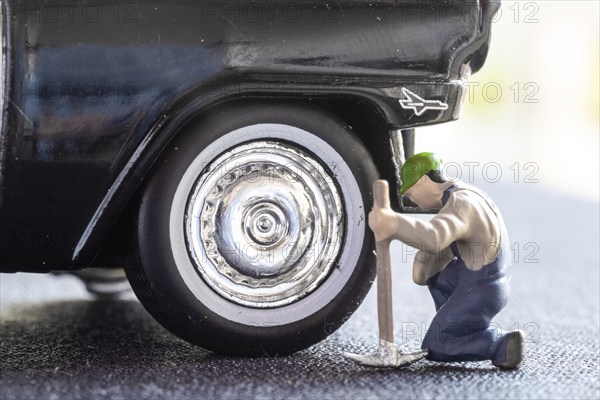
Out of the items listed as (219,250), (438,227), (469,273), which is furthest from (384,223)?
(219,250)

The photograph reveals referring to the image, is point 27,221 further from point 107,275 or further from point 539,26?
point 539,26

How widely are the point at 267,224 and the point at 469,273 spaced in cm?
60

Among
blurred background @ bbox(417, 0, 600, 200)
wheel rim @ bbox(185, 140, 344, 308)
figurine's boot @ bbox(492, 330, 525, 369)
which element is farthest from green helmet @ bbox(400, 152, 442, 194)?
blurred background @ bbox(417, 0, 600, 200)

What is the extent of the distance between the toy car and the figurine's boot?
1.41 ft

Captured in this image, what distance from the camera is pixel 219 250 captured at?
276cm

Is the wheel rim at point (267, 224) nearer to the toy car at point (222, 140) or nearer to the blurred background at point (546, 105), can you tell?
the toy car at point (222, 140)

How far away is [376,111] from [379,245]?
1.36ft

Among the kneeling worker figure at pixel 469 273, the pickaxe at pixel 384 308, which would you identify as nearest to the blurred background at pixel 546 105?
the kneeling worker figure at pixel 469 273

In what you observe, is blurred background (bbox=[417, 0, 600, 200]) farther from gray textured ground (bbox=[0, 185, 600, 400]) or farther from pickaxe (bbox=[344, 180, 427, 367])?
pickaxe (bbox=[344, 180, 427, 367])

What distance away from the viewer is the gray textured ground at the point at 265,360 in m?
2.45

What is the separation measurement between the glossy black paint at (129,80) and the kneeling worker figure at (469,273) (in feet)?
0.72

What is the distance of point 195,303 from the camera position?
268 cm

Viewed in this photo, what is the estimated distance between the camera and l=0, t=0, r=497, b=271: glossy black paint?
256 centimetres

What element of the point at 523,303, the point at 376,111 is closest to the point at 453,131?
the point at 523,303
